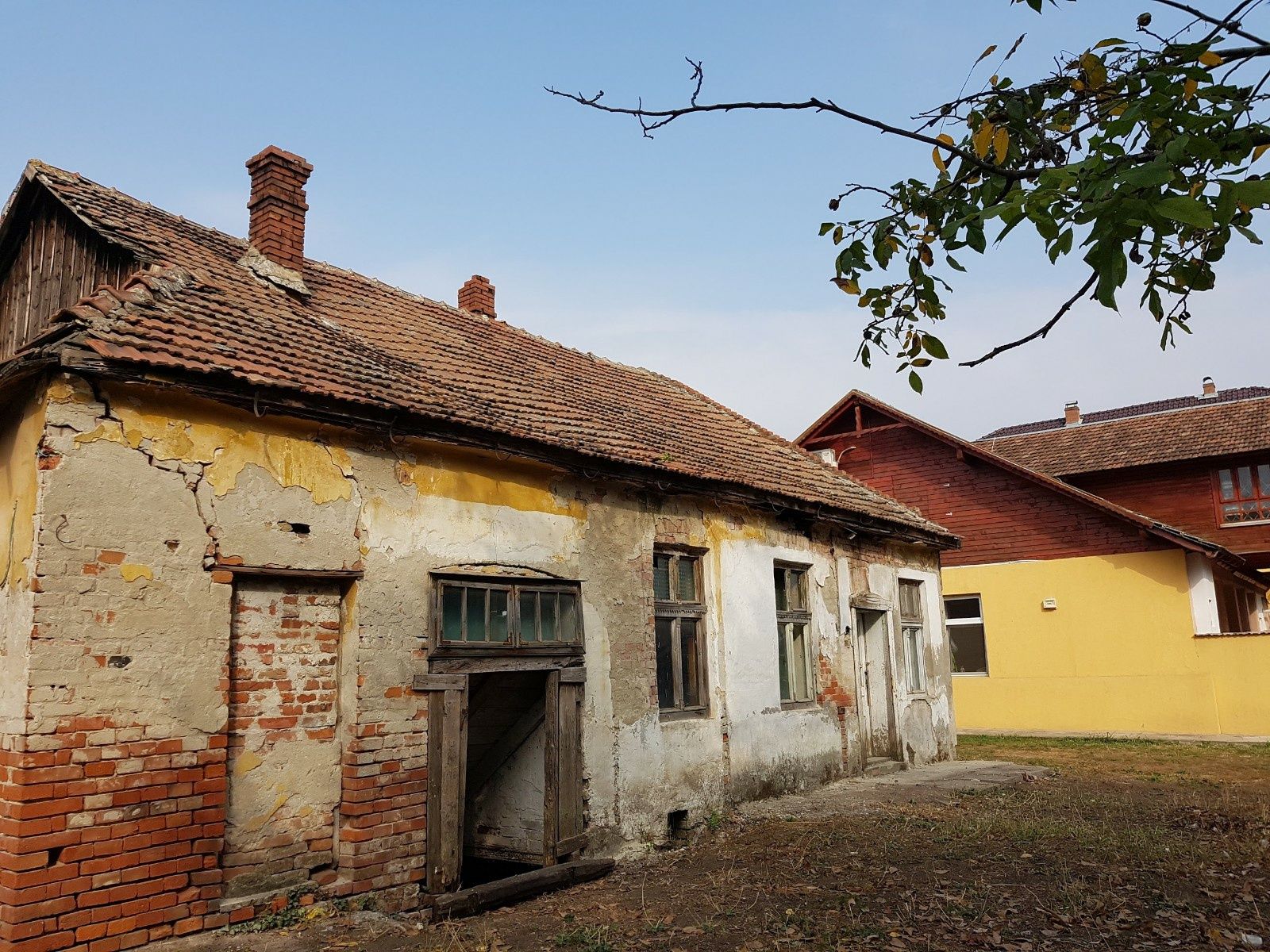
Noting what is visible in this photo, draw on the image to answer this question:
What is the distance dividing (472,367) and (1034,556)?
46.8 feet

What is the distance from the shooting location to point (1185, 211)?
227 cm

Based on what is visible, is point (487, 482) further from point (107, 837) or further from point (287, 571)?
point (107, 837)

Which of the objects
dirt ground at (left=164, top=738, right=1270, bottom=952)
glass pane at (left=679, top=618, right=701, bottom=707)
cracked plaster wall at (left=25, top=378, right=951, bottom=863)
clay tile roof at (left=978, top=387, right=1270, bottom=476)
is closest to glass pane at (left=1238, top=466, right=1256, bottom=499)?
clay tile roof at (left=978, top=387, right=1270, bottom=476)

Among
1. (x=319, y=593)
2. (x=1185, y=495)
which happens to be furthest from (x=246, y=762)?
(x=1185, y=495)

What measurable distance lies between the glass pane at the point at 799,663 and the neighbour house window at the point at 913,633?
278 centimetres

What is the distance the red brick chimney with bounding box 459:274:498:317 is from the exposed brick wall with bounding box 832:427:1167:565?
12.6m

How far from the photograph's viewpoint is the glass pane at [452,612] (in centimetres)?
725

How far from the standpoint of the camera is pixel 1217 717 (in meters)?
17.1

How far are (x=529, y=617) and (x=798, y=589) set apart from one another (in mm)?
4866

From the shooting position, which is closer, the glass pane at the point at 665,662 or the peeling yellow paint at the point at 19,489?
the peeling yellow paint at the point at 19,489

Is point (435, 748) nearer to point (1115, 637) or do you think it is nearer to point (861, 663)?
point (861, 663)

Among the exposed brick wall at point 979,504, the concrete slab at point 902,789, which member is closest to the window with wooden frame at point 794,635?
the concrete slab at point 902,789

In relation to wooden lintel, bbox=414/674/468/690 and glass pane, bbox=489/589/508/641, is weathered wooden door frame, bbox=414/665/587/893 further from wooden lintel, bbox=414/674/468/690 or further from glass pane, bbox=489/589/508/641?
glass pane, bbox=489/589/508/641

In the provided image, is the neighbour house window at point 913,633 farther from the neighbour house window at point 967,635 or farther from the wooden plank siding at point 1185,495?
the wooden plank siding at point 1185,495
